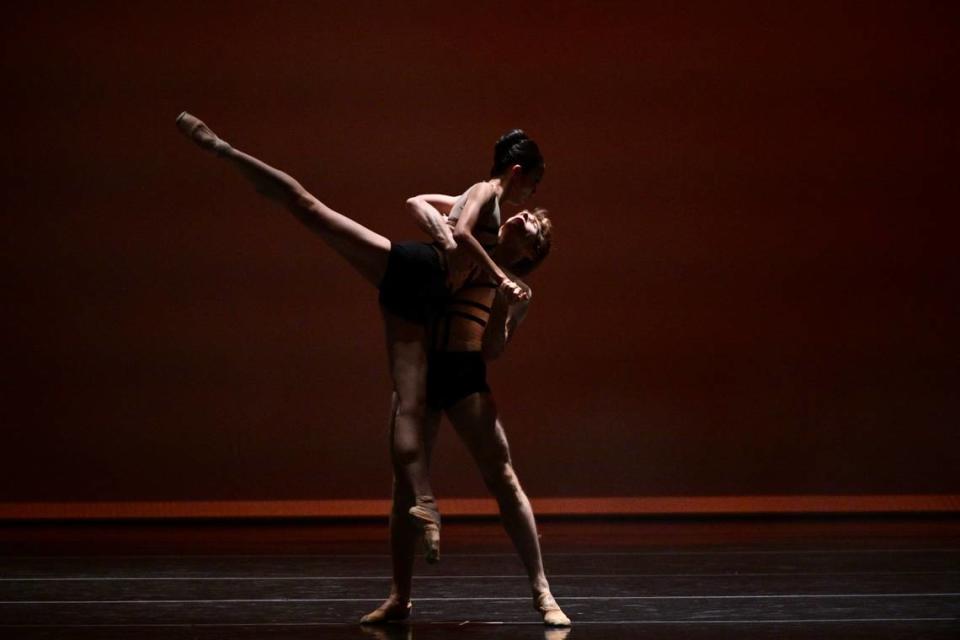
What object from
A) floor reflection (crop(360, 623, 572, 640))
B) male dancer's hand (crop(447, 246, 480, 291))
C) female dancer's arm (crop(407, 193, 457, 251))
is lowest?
floor reflection (crop(360, 623, 572, 640))

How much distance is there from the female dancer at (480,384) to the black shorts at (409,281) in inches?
2.8

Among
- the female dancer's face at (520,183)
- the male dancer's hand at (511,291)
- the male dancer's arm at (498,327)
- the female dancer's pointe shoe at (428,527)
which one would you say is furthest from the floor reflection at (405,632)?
the female dancer's face at (520,183)

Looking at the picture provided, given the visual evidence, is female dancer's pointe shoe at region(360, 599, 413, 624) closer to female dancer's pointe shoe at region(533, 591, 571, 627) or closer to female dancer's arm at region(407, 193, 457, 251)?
female dancer's pointe shoe at region(533, 591, 571, 627)

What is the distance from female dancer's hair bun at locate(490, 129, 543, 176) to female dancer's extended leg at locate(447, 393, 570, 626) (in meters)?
0.56

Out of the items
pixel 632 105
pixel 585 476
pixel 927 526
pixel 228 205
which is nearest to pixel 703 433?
pixel 585 476

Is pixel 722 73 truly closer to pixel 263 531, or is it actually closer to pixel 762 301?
pixel 762 301

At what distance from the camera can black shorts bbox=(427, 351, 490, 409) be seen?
3.00 metres

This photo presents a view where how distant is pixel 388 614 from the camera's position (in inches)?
123

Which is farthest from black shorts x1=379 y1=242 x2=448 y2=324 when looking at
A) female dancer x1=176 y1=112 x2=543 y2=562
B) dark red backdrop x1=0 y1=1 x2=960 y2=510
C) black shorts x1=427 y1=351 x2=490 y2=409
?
dark red backdrop x1=0 y1=1 x2=960 y2=510

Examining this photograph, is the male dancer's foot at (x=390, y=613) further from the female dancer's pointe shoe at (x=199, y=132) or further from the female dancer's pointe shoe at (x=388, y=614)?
the female dancer's pointe shoe at (x=199, y=132)

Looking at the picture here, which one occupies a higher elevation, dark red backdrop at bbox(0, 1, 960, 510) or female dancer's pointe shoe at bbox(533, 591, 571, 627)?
dark red backdrop at bbox(0, 1, 960, 510)

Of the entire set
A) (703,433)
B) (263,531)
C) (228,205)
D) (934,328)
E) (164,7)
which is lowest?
(263,531)

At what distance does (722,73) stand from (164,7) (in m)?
2.55

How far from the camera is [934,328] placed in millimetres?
5715
